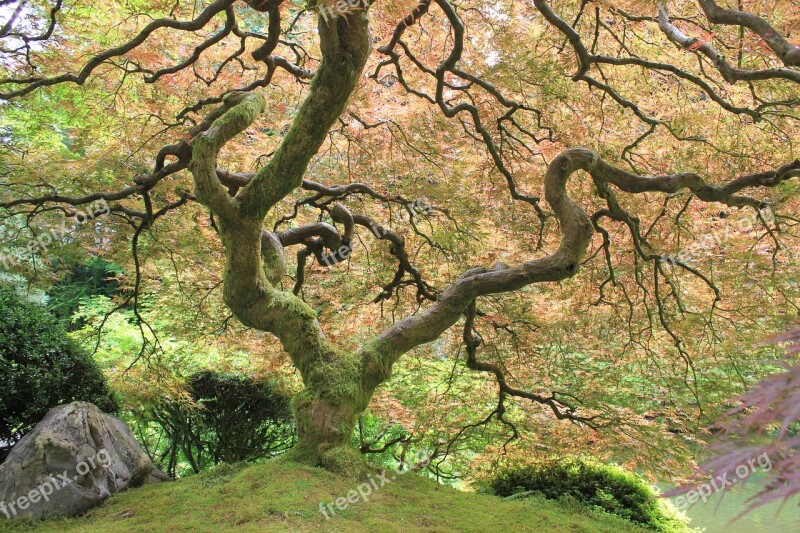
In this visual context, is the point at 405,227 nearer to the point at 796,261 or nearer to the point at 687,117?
the point at 687,117

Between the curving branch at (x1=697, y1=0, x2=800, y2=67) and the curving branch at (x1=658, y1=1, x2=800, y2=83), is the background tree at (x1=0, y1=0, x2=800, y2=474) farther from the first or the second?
the curving branch at (x1=697, y1=0, x2=800, y2=67)

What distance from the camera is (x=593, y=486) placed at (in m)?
4.73

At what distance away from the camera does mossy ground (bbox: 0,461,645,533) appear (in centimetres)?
239

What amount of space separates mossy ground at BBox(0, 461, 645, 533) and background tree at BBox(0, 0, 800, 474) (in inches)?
11.4

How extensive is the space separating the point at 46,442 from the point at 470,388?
3434 mm

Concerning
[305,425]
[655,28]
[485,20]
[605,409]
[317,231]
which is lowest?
[605,409]

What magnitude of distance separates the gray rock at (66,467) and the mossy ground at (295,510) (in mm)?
130

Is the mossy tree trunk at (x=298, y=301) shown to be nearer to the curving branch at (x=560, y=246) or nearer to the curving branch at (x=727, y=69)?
the curving branch at (x=560, y=246)

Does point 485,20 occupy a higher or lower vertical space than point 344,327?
higher

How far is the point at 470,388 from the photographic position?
5.30 meters

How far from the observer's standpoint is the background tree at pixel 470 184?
3.04 metres

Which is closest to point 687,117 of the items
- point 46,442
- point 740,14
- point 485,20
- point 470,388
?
point 485,20

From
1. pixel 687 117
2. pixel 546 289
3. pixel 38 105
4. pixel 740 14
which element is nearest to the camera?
pixel 740 14

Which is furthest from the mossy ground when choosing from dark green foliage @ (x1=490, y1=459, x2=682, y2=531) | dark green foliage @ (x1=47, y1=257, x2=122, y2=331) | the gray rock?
dark green foliage @ (x1=47, y1=257, x2=122, y2=331)
